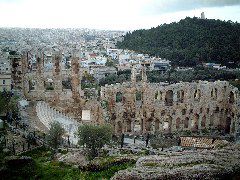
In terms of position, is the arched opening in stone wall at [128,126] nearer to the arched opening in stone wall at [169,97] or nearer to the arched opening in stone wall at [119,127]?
the arched opening in stone wall at [119,127]

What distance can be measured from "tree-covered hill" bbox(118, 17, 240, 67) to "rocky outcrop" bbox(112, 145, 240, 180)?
7552 centimetres

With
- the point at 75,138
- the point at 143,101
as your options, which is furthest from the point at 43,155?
the point at 143,101

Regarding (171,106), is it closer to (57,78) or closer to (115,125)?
(115,125)

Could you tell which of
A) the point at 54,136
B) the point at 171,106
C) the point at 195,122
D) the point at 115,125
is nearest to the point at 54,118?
the point at 115,125

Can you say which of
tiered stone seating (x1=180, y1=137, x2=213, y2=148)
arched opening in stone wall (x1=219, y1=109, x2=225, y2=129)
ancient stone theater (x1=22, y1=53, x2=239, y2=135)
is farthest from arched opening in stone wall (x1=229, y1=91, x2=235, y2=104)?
tiered stone seating (x1=180, y1=137, x2=213, y2=148)

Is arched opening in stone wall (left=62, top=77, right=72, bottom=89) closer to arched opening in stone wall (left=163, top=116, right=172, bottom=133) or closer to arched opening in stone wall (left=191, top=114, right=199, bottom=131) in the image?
arched opening in stone wall (left=163, top=116, right=172, bottom=133)

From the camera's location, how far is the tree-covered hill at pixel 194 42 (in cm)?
9236

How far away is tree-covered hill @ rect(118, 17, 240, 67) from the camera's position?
303 feet

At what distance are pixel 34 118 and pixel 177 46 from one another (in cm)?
7288

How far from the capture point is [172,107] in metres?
44.6

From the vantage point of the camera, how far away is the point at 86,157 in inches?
1072

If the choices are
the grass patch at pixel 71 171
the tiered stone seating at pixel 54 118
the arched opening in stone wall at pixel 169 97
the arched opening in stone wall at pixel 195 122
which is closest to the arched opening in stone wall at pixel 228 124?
the arched opening in stone wall at pixel 195 122

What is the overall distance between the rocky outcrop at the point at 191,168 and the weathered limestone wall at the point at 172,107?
23.2 m

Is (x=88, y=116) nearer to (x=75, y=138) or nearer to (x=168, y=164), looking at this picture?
(x=75, y=138)
